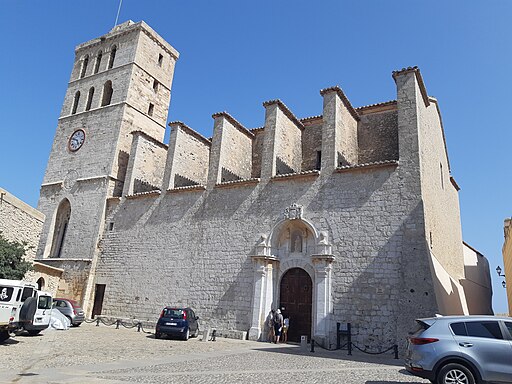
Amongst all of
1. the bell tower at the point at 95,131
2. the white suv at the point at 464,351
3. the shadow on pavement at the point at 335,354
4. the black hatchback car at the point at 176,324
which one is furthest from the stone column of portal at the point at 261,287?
the bell tower at the point at 95,131

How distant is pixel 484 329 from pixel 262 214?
9.56 meters

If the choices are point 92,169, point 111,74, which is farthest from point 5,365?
point 111,74

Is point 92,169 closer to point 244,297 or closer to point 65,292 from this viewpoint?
point 65,292

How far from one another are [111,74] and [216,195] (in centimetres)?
1162

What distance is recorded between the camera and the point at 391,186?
12258mm

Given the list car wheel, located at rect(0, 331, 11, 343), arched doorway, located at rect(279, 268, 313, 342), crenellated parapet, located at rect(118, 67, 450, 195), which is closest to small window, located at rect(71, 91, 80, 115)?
crenellated parapet, located at rect(118, 67, 450, 195)

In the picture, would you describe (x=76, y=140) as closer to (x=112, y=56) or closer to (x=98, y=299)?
(x=112, y=56)

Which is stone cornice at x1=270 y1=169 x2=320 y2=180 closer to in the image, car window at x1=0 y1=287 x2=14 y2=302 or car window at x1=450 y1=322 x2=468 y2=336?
car window at x1=450 y1=322 x2=468 y2=336

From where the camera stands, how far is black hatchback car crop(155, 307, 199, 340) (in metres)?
12.4

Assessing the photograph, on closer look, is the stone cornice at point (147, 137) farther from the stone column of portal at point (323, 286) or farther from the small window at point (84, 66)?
the stone column of portal at point (323, 286)

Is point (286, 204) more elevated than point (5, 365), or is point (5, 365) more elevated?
point (286, 204)

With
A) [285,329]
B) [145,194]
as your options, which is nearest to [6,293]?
[285,329]

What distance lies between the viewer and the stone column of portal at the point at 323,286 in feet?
39.2

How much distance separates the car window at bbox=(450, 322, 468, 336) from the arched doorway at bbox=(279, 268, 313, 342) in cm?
770
